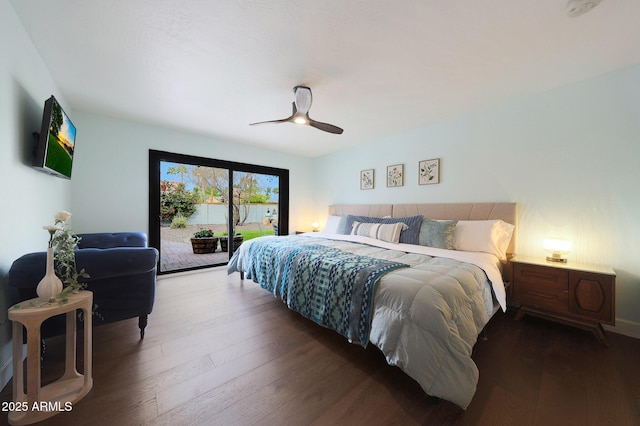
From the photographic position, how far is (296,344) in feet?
6.29

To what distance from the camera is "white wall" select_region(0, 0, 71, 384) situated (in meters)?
1.45

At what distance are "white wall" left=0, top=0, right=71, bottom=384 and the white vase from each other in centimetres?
39

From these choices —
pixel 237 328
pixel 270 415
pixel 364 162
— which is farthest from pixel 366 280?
pixel 364 162

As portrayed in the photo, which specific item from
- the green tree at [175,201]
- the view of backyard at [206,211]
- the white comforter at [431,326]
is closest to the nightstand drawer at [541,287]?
the white comforter at [431,326]

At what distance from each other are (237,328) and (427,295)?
1.75m

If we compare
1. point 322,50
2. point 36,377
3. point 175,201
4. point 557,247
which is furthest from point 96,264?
point 557,247

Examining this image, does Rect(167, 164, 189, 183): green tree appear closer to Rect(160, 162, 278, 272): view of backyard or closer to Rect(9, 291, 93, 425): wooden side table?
Rect(160, 162, 278, 272): view of backyard

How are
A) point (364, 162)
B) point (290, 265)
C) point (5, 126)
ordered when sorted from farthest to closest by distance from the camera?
point (364, 162), point (290, 265), point (5, 126)

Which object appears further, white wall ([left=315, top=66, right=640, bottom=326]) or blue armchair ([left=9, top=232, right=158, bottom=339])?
white wall ([left=315, top=66, right=640, bottom=326])

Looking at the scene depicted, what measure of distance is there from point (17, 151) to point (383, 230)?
352 centimetres

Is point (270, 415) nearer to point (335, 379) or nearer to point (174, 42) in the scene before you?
point (335, 379)

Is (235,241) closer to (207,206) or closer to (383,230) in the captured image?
(207,206)

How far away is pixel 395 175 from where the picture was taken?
3912 millimetres

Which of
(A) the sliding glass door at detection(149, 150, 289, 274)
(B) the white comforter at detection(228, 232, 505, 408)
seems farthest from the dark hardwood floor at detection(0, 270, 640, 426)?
(A) the sliding glass door at detection(149, 150, 289, 274)
